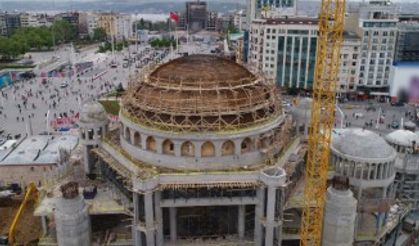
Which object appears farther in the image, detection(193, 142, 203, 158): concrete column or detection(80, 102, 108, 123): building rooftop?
detection(80, 102, 108, 123): building rooftop

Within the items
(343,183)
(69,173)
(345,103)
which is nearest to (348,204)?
(343,183)

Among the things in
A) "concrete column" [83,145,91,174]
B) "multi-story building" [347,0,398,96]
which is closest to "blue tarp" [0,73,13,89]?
"concrete column" [83,145,91,174]

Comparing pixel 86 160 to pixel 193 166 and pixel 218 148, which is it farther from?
pixel 218 148

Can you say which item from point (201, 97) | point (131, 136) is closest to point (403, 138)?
point (201, 97)

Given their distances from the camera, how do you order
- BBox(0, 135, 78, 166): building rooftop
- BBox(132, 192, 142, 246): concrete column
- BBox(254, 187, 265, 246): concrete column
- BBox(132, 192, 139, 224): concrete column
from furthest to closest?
BBox(0, 135, 78, 166): building rooftop < BBox(254, 187, 265, 246): concrete column < BBox(132, 192, 142, 246): concrete column < BBox(132, 192, 139, 224): concrete column

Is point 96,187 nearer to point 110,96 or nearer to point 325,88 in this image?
point 325,88

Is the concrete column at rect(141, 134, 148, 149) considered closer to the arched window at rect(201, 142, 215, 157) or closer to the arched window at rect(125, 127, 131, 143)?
the arched window at rect(125, 127, 131, 143)
